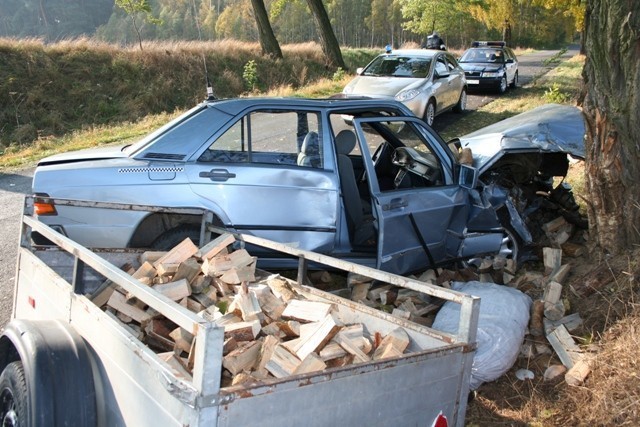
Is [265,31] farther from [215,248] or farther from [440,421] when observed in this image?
[440,421]

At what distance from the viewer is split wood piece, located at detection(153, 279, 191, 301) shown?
3.68 meters

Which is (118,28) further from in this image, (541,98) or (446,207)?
(446,207)

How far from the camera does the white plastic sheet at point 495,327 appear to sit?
14.3ft

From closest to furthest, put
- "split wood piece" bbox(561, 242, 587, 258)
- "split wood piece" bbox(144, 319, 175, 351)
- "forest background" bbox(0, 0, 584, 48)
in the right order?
"split wood piece" bbox(144, 319, 175, 351), "split wood piece" bbox(561, 242, 587, 258), "forest background" bbox(0, 0, 584, 48)

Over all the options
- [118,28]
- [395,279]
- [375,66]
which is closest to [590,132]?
[395,279]

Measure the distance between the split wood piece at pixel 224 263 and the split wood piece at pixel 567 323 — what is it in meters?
2.38

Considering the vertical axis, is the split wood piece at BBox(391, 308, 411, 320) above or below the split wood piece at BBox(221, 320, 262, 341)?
below

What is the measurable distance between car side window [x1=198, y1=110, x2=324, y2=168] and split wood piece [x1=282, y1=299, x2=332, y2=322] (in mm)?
2126

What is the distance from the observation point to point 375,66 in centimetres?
1424

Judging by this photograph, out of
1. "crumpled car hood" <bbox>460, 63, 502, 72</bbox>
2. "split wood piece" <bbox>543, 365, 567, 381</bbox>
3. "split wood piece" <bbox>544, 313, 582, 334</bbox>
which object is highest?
"crumpled car hood" <bbox>460, 63, 502, 72</bbox>

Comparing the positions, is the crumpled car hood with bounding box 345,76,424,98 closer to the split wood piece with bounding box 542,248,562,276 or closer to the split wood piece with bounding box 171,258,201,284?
the split wood piece with bounding box 542,248,562,276

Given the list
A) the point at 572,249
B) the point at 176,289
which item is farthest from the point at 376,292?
the point at 572,249

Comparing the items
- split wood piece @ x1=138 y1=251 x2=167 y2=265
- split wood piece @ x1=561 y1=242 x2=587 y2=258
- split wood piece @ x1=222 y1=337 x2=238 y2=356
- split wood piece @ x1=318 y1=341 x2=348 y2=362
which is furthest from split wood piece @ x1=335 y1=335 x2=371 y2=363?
split wood piece @ x1=561 y1=242 x2=587 y2=258

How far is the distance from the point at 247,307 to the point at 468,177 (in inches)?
132
